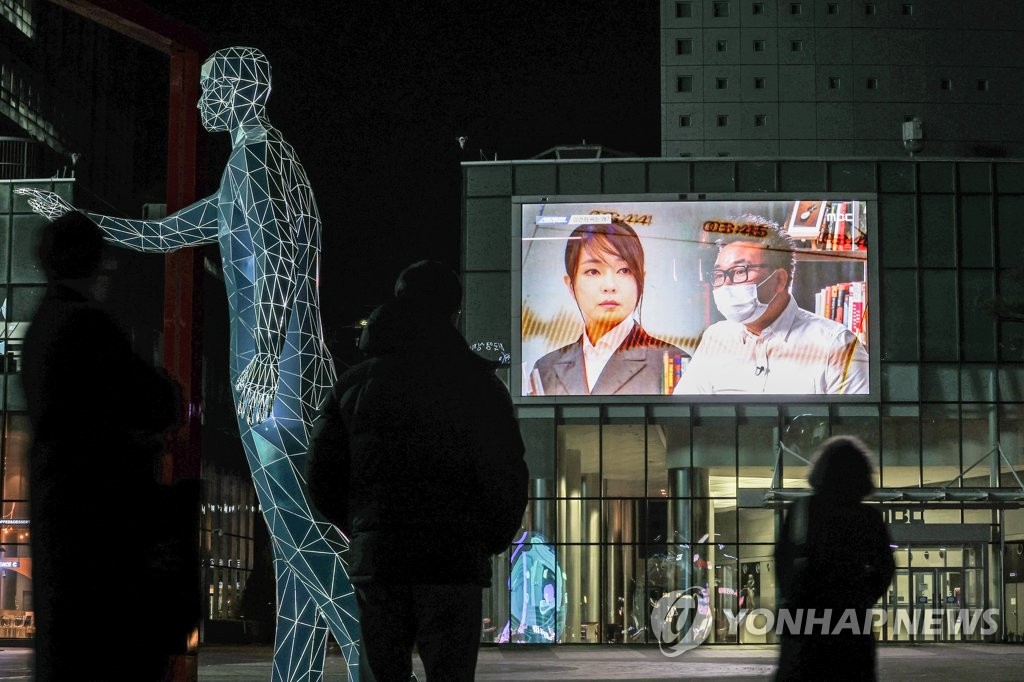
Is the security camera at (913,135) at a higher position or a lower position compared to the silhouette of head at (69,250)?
higher

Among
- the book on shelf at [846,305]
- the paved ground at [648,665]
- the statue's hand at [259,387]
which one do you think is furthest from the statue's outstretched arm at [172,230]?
the book on shelf at [846,305]

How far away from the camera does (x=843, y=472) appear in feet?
18.4

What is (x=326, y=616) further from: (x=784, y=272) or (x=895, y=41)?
(x=895, y=41)

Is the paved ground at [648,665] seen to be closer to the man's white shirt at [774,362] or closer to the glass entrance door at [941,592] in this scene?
the glass entrance door at [941,592]

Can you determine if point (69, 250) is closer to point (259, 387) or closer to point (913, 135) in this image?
point (259, 387)

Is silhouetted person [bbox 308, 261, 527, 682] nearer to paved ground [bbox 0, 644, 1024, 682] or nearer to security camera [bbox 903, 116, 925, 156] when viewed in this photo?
paved ground [bbox 0, 644, 1024, 682]

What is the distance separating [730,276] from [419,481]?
98.5 feet

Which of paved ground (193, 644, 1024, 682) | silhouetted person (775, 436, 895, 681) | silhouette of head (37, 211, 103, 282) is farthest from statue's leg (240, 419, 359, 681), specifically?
paved ground (193, 644, 1024, 682)

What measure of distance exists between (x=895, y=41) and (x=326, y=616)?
4014cm

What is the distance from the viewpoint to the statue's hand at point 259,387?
7.69m

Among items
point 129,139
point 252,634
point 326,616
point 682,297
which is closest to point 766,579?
point 682,297

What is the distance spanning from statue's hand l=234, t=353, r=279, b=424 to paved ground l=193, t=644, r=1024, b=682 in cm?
748

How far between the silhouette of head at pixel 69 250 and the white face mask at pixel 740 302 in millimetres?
29746

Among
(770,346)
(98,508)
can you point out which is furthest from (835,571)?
(770,346)
